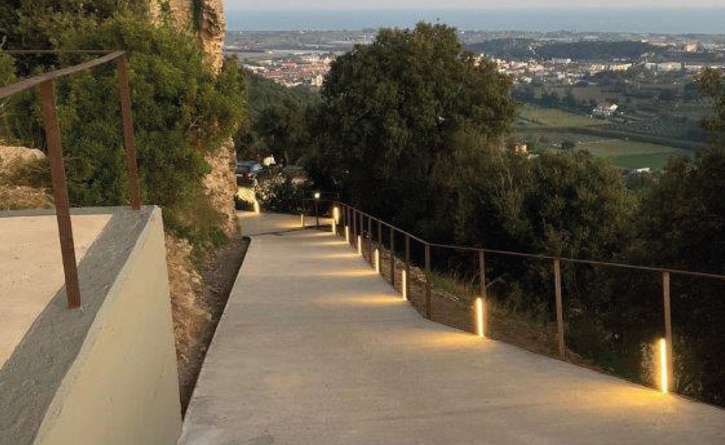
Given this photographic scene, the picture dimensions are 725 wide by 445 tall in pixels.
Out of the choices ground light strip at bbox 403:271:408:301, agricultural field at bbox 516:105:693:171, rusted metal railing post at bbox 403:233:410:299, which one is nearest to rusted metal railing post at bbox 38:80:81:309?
rusted metal railing post at bbox 403:233:410:299

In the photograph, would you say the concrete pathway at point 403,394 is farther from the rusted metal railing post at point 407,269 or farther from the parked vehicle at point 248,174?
the parked vehicle at point 248,174

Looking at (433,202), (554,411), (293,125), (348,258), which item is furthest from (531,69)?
(554,411)

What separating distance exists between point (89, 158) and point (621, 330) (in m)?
8.31

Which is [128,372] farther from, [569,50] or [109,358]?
[569,50]

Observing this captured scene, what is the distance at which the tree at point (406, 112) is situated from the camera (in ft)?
90.8

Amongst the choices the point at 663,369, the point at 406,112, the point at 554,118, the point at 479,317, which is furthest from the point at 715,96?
the point at 554,118

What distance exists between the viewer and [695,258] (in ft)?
36.0

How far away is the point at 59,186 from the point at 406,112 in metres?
25.6

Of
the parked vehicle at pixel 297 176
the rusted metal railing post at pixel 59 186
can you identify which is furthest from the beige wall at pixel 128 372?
the parked vehicle at pixel 297 176

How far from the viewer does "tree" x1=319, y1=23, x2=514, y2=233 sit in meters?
27.7

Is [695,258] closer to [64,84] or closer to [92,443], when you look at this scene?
[64,84]

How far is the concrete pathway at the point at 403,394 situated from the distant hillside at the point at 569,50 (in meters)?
126

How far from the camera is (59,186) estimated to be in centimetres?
278

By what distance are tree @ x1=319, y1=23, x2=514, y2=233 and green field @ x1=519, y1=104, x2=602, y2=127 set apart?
1770 inches
